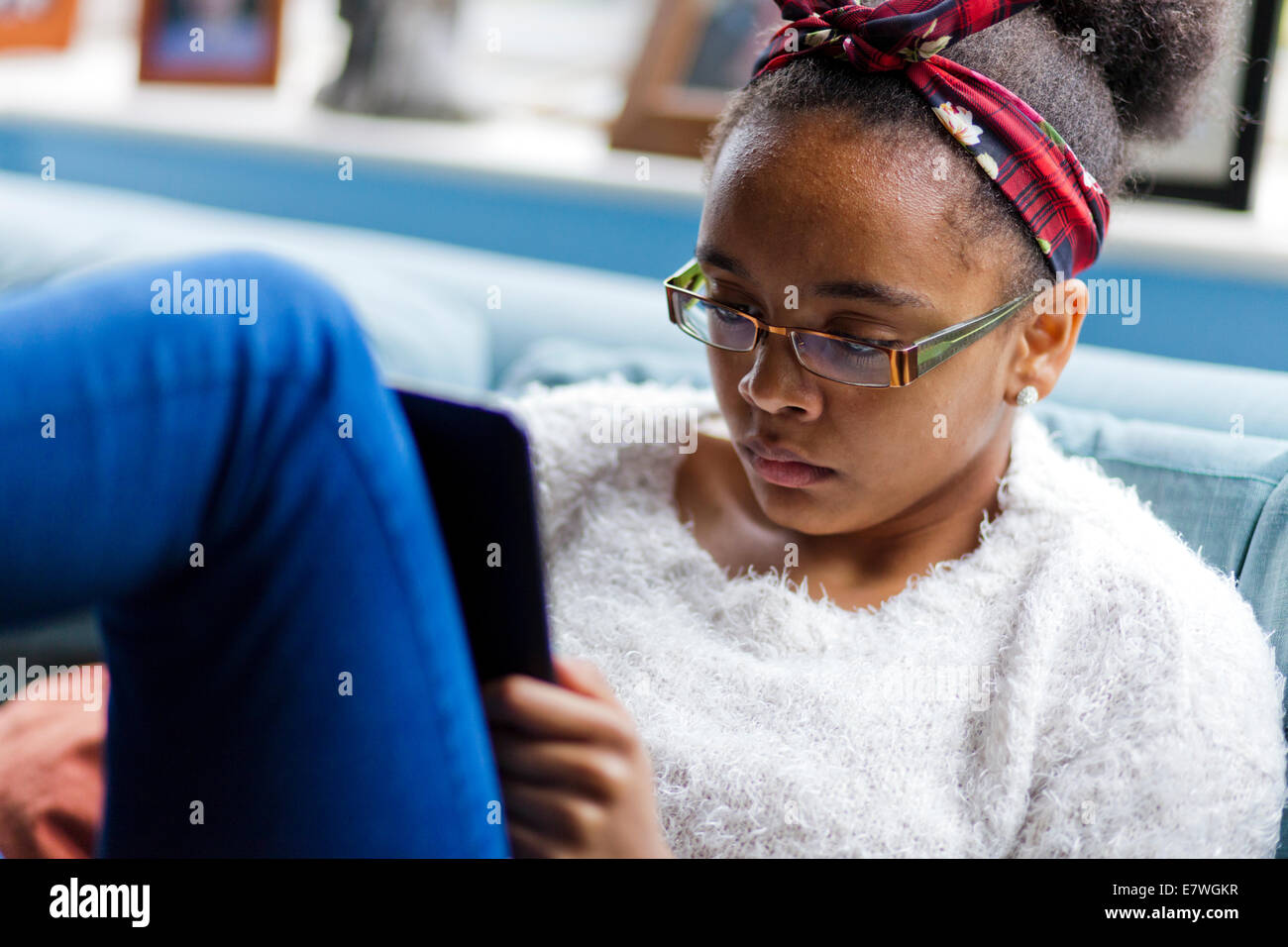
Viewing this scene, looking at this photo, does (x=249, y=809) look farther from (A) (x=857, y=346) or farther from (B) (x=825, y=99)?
(B) (x=825, y=99)

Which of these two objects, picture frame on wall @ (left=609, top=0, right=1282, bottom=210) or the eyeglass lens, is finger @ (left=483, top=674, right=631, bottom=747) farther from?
picture frame on wall @ (left=609, top=0, right=1282, bottom=210)

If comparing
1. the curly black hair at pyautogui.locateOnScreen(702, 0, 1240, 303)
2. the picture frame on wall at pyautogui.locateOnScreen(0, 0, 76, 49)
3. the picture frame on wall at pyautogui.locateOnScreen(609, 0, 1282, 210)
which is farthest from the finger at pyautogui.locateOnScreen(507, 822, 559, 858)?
the picture frame on wall at pyautogui.locateOnScreen(0, 0, 76, 49)

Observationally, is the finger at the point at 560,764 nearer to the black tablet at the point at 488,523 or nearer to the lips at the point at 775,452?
the black tablet at the point at 488,523

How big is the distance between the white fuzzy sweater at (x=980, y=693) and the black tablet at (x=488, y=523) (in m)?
0.30

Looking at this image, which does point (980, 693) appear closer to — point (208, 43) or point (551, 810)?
point (551, 810)

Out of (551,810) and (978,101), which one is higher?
(978,101)

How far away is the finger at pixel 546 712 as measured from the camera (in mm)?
682

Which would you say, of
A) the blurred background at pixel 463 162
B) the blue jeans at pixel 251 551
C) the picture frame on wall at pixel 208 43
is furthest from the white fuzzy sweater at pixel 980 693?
the picture frame on wall at pixel 208 43

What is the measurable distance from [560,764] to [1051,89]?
681 mm

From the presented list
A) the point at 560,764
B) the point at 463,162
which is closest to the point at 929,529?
the point at 560,764

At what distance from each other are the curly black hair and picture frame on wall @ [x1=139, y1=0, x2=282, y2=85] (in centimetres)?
206

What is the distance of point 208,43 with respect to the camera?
9.38 feet

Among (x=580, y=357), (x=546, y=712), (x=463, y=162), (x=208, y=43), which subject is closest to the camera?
(x=546, y=712)

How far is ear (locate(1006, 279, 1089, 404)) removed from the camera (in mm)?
1002
